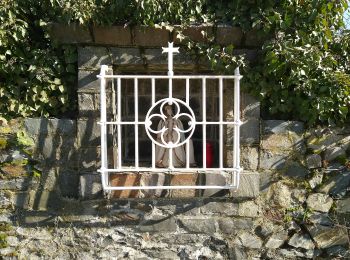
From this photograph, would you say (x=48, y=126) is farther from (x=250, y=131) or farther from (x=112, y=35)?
(x=250, y=131)

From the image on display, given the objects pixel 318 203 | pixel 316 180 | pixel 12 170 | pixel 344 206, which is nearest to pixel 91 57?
pixel 12 170

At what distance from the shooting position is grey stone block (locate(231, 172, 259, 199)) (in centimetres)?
340

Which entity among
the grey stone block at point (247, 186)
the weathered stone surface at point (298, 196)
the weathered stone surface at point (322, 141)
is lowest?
the weathered stone surface at point (298, 196)

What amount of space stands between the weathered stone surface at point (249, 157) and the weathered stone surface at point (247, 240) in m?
0.59

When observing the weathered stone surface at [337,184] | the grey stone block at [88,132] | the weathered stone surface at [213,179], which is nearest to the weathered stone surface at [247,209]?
the weathered stone surface at [213,179]

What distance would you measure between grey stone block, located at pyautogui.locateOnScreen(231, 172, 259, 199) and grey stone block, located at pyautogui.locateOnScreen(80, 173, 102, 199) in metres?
1.17

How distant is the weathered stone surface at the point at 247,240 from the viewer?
3.46m

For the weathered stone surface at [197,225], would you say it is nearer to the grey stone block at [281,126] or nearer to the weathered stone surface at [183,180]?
the weathered stone surface at [183,180]

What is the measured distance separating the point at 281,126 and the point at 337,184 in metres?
0.73

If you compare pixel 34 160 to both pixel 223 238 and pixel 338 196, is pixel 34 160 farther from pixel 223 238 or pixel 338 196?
pixel 338 196

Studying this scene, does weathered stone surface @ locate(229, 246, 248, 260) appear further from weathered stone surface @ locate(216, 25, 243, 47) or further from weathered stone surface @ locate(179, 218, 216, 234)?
weathered stone surface @ locate(216, 25, 243, 47)

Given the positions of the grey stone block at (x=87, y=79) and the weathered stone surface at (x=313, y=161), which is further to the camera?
the weathered stone surface at (x=313, y=161)

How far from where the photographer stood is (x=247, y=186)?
3402 millimetres

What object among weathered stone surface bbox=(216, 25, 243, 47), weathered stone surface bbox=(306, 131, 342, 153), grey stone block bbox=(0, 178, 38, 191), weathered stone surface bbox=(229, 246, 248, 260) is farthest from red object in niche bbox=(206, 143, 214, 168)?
grey stone block bbox=(0, 178, 38, 191)
